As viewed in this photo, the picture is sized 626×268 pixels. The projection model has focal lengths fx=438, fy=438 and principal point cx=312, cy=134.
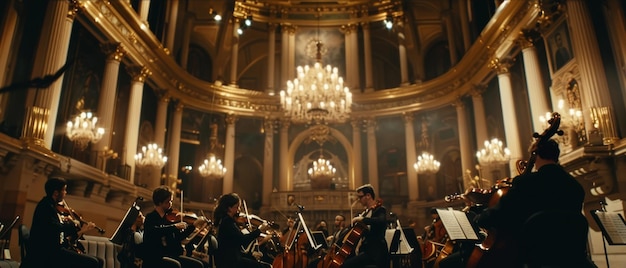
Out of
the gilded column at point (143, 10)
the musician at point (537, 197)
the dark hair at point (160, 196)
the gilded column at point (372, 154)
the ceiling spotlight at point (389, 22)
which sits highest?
the ceiling spotlight at point (389, 22)

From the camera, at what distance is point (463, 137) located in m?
17.2

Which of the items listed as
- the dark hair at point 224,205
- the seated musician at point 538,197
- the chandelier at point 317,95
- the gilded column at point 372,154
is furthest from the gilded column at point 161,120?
the seated musician at point 538,197

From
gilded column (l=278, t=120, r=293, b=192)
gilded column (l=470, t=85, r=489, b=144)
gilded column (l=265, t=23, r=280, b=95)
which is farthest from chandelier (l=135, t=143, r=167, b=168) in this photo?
gilded column (l=470, t=85, r=489, b=144)

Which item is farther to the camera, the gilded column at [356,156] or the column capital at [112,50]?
the gilded column at [356,156]

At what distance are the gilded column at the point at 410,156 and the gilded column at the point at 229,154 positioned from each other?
7.47 m

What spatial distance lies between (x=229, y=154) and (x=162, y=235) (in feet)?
46.0

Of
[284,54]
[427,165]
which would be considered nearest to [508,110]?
[427,165]

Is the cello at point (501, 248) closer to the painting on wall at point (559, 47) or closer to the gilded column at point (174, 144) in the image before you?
the painting on wall at point (559, 47)

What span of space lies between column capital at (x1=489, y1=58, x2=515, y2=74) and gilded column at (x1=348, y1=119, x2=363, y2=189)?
22.2 ft

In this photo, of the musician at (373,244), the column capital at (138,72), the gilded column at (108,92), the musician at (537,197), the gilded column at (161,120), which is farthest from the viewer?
the gilded column at (161,120)

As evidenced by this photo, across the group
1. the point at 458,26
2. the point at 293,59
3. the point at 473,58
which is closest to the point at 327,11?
the point at 293,59

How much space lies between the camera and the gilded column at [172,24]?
1722 cm

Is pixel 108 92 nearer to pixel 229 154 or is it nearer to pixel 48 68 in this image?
pixel 48 68

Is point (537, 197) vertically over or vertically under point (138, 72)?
under
